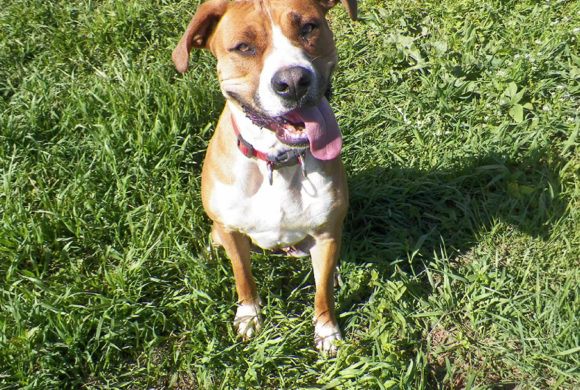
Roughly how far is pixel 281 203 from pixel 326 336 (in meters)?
0.88

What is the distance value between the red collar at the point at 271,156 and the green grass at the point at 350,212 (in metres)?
0.94

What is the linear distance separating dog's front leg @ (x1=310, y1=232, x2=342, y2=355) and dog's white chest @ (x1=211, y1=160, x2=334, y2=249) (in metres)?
0.17

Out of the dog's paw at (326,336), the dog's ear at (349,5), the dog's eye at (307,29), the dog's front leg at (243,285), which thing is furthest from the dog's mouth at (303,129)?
the dog's paw at (326,336)

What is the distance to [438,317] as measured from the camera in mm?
3396

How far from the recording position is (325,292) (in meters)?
3.25

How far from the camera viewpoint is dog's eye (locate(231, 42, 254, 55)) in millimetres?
2615

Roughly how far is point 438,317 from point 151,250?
165 cm

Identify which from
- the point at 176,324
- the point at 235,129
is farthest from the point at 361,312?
the point at 235,129

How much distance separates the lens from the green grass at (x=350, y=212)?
3.18 meters

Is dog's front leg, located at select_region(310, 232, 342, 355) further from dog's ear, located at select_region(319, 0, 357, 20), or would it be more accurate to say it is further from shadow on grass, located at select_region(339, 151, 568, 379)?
dog's ear, located at select_region(319, 0, 357, 20)

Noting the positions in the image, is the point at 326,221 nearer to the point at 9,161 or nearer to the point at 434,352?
the point at 434,352

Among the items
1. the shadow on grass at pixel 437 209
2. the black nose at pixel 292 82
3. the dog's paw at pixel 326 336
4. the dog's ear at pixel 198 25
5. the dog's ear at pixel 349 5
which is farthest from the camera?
the shadow on grass at pixel 437 209

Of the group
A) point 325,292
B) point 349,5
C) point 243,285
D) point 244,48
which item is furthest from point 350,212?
point 244,48

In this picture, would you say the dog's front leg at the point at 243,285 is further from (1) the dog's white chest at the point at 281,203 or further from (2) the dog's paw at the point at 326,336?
(2) the dog's paw at the point at 326,336
